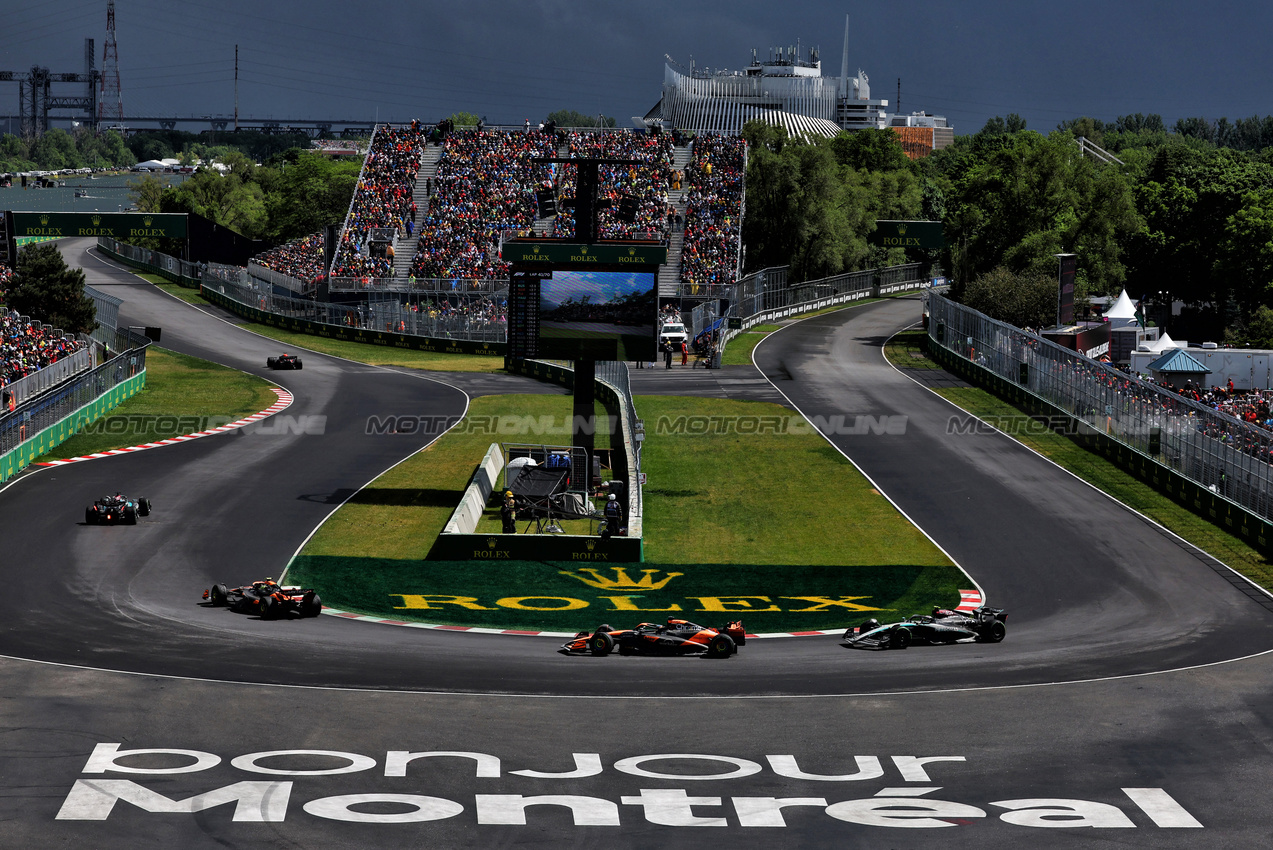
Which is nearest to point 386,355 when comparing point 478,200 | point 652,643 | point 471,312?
point 471,312

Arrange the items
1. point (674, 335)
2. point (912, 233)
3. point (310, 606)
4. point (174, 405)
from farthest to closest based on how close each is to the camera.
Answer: point (912, 233) < point (674, 335) < point (174, 405) < point (310, 606)

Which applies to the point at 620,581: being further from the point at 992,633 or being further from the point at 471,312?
the point at 471,312

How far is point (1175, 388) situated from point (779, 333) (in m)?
27.0

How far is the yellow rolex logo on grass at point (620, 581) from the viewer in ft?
108

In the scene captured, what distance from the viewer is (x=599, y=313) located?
39.4 m

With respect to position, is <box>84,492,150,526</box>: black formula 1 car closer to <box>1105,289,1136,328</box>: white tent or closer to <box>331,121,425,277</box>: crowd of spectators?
<box>331,121,425,277</box>: crowd of spectators

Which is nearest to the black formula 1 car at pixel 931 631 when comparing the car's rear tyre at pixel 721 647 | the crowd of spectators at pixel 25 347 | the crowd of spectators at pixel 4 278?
the car's rear tyre at pixel 721 647

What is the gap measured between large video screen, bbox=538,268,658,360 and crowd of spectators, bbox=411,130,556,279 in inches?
1633

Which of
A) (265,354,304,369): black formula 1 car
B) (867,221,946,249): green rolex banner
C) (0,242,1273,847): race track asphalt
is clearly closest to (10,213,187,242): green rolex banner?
(265,354,304,369): black formula 1 car

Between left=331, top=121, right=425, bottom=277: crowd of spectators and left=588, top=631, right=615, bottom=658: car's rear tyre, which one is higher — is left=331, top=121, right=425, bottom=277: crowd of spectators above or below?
above

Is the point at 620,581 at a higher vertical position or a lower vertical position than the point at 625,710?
lower

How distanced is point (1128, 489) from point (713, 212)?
4764 centimetres

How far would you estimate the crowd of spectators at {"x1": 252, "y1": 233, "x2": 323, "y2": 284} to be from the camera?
91675mm

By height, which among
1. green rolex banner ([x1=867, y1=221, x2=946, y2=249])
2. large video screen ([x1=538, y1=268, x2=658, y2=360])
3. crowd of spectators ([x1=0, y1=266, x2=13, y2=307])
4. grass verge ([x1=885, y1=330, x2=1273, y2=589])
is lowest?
grass verge ([x1=885, y1=330, x2=1273, y2=589])
